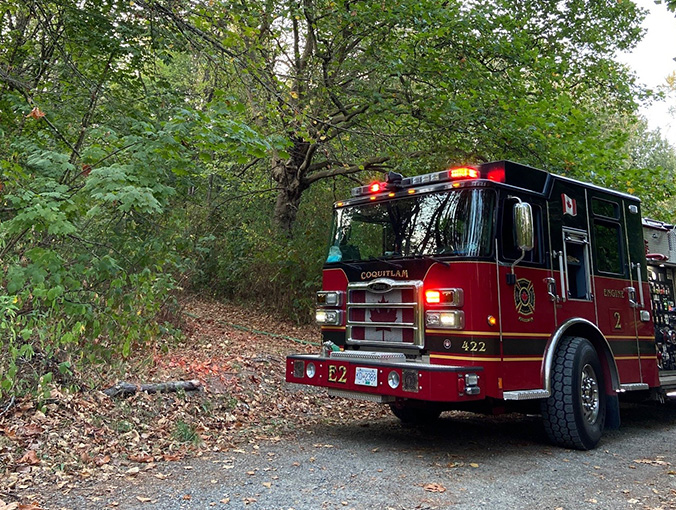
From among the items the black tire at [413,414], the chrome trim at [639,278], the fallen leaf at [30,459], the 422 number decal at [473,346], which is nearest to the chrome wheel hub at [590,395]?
the 422 number decal at [473,346]

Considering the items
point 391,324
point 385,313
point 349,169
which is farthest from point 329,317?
point 349,169

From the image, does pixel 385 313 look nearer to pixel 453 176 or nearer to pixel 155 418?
pixel 453 176

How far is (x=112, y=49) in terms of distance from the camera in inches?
315

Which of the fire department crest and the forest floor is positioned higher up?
the fire department crest

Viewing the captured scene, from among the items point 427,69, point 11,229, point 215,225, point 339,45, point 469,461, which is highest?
point 339,45

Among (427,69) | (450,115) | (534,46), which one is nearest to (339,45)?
(427,69)

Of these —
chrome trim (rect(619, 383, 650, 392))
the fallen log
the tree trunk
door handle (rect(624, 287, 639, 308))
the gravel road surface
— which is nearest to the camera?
the gravel road surface

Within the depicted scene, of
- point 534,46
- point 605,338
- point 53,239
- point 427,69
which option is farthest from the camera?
point 534,46

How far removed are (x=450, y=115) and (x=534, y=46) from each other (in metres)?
5.02

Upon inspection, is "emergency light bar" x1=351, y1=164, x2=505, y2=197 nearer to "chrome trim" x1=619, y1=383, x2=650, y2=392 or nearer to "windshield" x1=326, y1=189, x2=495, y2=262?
"windshield" x1=326, y1=189, x2=495, y2=262

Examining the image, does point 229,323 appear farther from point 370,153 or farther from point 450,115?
point 450,115

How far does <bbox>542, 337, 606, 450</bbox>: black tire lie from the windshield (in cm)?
159

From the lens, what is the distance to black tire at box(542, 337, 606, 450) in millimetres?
6105

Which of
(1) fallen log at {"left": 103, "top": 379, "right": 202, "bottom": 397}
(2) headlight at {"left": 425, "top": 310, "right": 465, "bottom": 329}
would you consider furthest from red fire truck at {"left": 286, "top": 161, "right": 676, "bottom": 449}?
(1) fallen log at {"left": 103, "top": 379, "right": 202, "bottom": 397}
